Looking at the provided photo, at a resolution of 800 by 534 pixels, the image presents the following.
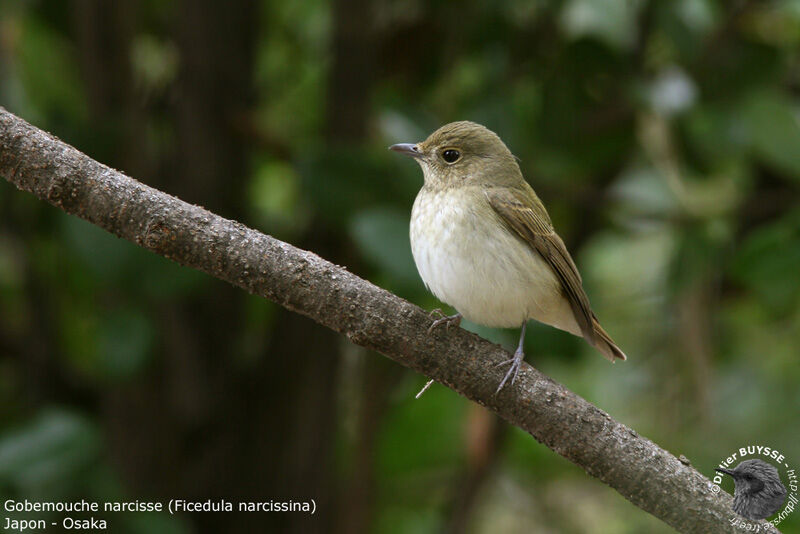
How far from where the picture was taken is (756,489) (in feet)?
6.34

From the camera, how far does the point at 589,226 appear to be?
3.95 metres

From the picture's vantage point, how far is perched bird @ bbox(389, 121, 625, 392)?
2297 mm

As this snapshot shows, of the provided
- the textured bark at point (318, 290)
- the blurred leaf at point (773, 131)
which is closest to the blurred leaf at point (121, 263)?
the textured bark at point (318, 290)

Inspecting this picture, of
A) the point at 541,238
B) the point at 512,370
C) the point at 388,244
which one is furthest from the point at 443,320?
the point at 388,244

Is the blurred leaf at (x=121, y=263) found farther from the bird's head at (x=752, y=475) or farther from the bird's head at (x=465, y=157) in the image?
the bird's head at (x=752, y=475)

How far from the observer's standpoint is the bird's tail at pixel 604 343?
2455 millimetres

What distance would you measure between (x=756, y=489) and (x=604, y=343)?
65 cm

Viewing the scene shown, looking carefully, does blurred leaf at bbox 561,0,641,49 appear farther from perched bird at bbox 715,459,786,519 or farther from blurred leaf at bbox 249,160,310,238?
perched bird at bbox 715,459,786,519

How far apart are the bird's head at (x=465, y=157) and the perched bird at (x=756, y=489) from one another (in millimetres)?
993

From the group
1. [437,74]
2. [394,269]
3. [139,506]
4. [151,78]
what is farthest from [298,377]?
[151,78]

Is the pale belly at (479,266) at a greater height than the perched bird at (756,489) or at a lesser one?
greater

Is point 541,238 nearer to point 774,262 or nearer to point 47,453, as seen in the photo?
point 774,262

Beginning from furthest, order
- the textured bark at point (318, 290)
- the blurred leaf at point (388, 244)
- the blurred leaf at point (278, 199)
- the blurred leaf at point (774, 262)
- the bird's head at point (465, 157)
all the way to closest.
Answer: the blurred leaf at point (278, 199) → the blurred leaf at point (774, 262) → the blurred leaf at point (388, 244) → the bird's head at point (465, 157) → the textured bark at point (318, 290)

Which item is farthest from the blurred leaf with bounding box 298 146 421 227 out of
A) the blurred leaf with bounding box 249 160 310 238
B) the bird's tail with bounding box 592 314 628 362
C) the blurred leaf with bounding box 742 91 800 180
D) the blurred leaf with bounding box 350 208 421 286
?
the blurred leaf with bounding box 742 91 800 180
